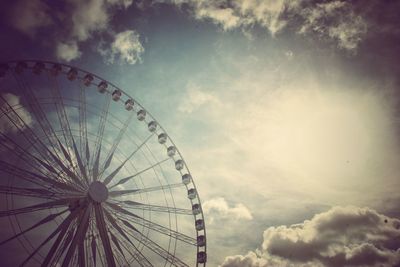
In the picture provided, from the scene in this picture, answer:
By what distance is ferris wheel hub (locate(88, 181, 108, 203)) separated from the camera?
17.4 metres

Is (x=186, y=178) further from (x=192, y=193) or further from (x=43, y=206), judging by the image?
(x=43, y=206)

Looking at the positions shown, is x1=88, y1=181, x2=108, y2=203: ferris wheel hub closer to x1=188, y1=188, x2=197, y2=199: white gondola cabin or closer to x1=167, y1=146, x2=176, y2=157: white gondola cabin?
x1=167, y1=146, x2=176, y2=157: white gondola cabin

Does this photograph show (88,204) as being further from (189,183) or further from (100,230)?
(189,183)

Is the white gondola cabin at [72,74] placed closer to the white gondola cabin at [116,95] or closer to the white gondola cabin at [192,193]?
the white gondola cabin at [116,95]

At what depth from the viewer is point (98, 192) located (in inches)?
696

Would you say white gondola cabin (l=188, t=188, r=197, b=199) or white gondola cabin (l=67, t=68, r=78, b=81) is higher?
white gondola cabin (l=67, t=68, r=78, b=81)

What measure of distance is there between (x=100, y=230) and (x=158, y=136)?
392 inches

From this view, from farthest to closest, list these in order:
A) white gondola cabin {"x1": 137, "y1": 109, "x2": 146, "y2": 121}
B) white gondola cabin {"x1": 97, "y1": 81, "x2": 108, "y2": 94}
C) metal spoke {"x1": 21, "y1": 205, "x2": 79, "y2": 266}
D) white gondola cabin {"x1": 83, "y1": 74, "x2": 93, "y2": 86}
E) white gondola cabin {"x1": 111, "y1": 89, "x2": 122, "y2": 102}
Answer: white gondola cabin {"x1": 137, "y1": 109, "x2": 146, "y2": 121} < white gondola cabin {"x1": 111, "y1": 89, "x2": 122, "y2": 102} < white gondola cabin {"x1": 97, "y1": 81, "x2": 108, "y2": 94} < white gondola cabin {"x1": 83, "y1": 74, "x2": 93, "y2": 86} < metal spoke {"x1": 21, "y1": 205, "x2": 79, "y2": 266}

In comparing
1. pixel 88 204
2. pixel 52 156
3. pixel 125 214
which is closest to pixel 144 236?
pixel 125 214

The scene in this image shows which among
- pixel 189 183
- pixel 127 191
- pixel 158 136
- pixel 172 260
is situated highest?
pixel 158 136

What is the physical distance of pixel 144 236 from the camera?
58.8 ft

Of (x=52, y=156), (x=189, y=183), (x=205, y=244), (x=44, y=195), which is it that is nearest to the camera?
(x=44, y=195)

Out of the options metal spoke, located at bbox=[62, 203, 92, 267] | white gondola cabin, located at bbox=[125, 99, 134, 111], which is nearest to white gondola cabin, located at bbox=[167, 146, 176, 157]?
white gondola cabin, located at bbox=[125, 99, 134, 111]

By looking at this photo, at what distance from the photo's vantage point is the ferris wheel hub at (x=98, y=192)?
17391 millimetres
